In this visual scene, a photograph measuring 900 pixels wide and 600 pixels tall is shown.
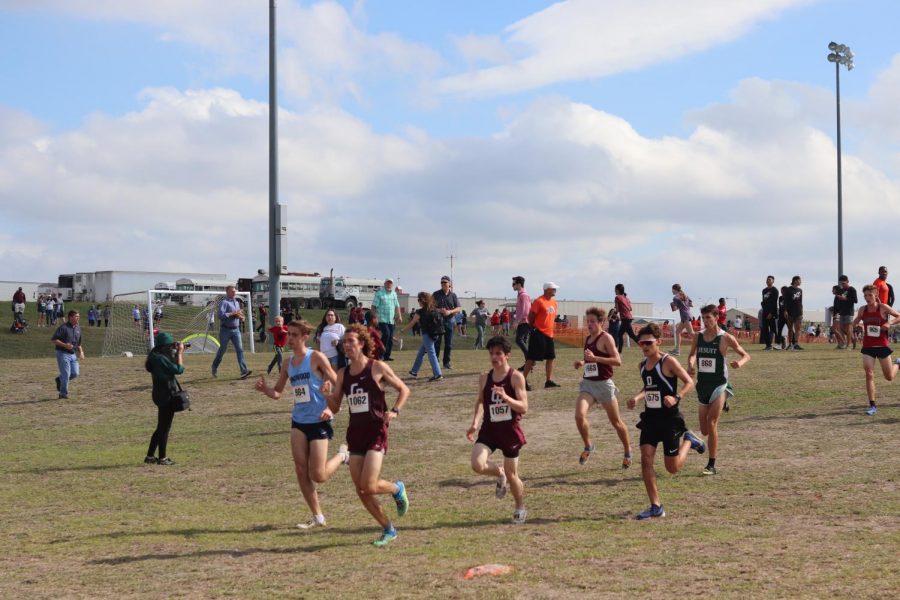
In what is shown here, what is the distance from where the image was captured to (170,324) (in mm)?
34031

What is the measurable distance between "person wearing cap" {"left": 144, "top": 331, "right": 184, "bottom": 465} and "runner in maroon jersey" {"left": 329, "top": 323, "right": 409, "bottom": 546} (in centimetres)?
530

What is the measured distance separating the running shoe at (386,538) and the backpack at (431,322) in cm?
1050

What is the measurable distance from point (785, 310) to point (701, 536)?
19.8 metres

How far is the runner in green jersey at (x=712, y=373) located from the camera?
37.0 ft

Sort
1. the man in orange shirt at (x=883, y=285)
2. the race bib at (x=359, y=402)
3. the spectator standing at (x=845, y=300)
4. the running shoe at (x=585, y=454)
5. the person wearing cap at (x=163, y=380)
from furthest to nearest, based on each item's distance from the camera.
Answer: the spectator standing at (x=845, y=300), the man in orange shirt at (x=883, y=285), the person wearing cap at (x=163, y=380), the running shoe at (x=585, y=454), the race bib at (x=359, y=402)

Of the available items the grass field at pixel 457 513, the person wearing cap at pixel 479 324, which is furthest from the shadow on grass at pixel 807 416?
the person wearing cap at pixel 479 324

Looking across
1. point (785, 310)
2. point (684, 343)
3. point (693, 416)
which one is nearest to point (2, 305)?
point (684, 343)

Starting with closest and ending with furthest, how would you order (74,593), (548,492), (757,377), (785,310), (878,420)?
(74,593)
(548,492)
(878,420)
(757,377)
(785,310)

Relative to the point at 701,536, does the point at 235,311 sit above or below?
above

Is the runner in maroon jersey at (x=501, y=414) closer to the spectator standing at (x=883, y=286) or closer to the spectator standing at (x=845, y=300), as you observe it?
the spectator standing at (x=883, y=286)

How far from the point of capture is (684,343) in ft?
120

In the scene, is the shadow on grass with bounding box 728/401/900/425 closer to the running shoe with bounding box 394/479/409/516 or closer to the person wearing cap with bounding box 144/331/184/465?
the running shoe with bounding box 394/479/409/516

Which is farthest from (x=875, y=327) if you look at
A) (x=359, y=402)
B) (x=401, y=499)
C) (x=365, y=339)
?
(x=359, y=402)

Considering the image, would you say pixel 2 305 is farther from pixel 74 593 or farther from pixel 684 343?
pixel 74 593
